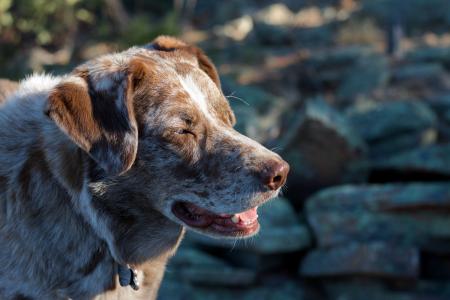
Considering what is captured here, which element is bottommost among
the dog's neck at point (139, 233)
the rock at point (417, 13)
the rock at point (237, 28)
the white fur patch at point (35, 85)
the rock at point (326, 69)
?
the rock at point (237, 28)

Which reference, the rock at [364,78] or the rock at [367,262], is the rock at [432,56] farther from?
the rock at [367,262]

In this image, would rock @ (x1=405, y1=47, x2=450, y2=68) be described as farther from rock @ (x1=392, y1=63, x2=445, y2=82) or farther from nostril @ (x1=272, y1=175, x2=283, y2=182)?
nostril @ (x1=272, y1=175, x2=283, y2=182)

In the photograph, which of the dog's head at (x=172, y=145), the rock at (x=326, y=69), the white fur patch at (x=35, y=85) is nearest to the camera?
the dog's head at (x=172, y=145)

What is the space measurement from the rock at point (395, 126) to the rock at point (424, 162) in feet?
1.40

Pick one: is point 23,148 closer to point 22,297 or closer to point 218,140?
point 22,297

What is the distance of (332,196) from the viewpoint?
744 centimetres

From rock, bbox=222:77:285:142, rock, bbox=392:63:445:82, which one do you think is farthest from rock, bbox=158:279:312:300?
rock, bbox=392:63:445:82

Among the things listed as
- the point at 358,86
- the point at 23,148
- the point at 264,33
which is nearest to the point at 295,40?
the point at 264,33

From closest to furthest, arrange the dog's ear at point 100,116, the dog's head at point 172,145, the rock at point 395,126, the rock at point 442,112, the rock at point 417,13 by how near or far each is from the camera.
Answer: the dog's ear at point 100,116
the dog's head at point 172,145
the rock at point 395,126
the rock at point 442,112
the rock at point 417,13

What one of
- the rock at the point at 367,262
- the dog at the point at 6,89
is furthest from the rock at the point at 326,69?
the dog at the point at 6,89

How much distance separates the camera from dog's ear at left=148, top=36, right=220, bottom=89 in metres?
4.26

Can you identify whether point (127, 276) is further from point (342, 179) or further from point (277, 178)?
point (342, 179)

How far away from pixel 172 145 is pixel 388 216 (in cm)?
400

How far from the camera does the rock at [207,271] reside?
7.20 meters
